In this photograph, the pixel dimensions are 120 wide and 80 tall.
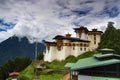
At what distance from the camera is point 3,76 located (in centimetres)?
13700

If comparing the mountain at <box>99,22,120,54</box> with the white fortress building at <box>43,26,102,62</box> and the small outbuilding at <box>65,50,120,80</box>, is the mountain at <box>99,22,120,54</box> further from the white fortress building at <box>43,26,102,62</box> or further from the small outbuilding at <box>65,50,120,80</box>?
the small outbuilding at <box>65,50,120,80</box>

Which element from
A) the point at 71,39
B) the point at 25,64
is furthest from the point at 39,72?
the point at 25,64

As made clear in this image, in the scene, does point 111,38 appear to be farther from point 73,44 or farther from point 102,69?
point 102,69

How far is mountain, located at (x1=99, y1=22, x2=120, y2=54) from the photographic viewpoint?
8443cm

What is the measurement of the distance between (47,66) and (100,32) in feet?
82.5

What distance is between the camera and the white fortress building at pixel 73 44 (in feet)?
325

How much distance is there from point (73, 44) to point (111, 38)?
14893mm

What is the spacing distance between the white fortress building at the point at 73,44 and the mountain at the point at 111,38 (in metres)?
4.14

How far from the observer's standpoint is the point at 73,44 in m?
100

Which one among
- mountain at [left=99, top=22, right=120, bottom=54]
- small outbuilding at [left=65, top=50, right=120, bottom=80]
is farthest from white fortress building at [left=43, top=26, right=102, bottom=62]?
small outbuilding at [left=65, top=50, right=120, bottom=80]

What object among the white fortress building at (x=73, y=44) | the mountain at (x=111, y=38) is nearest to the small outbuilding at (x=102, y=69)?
the mountain at (x=111, y=38)

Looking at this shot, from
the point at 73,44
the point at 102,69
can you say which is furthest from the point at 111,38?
the point at 102,69

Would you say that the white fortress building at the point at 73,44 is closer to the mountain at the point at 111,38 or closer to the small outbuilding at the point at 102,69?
the mountain at the point at 111,38

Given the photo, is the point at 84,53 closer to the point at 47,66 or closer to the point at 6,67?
the point at 47,66
